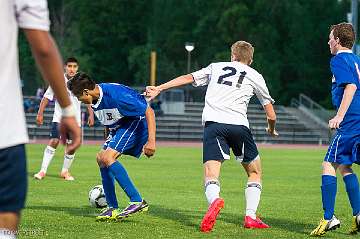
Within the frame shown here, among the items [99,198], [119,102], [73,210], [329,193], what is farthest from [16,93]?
[99,198]

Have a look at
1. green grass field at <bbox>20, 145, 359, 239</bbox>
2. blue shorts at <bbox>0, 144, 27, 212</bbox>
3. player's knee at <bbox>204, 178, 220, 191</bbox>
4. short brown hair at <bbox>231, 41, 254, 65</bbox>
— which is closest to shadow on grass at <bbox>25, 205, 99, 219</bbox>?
green grass field at <bbox>20, 145, 359, 239</bbox>

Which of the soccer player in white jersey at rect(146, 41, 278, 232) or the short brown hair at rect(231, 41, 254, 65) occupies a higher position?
the short brown hair at rect(231, 41, 254, 65)

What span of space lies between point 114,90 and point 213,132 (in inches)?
52.1

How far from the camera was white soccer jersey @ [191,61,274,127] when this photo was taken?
→ 377 inches

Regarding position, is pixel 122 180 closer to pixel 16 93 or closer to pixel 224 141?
pixel 224 141

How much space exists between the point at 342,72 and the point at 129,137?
8.46ft

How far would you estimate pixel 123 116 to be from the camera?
10.3 m

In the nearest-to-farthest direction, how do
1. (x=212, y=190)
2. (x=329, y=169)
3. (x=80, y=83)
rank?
(x=329, y=169)
(x=212, y=190)
(x=80, y=83)

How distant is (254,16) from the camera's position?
235 ft

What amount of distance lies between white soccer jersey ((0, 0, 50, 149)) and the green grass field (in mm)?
4483

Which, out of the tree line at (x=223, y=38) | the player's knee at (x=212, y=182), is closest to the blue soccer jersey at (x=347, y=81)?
the player's knee at (x=212, y=182)

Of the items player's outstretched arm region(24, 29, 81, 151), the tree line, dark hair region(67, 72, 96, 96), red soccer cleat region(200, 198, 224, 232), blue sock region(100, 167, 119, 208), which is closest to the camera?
player's outstretched arm region(24, 29, 81, 151)

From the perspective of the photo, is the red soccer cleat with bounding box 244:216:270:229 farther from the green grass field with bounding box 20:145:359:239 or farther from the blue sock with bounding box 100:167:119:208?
the blue sock with bounding box 100:167:119:208

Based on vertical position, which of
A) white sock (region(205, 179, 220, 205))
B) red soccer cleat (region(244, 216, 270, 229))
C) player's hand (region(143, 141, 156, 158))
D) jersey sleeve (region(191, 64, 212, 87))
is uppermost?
jersey sleeve (region(191, 64, 212, 87))
